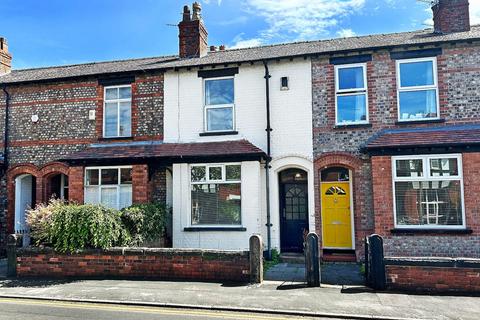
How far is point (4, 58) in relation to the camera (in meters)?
16.0

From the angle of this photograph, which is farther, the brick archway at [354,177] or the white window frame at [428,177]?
the brick archway at [354,177]

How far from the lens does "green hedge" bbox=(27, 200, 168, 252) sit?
9.15 m

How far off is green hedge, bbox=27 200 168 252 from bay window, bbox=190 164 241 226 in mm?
2247

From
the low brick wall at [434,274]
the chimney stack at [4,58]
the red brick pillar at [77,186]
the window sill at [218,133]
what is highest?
the chimney stack at [4,58]

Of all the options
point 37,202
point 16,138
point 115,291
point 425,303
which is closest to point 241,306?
point 115,291

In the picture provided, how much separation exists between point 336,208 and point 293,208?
1.36 meters

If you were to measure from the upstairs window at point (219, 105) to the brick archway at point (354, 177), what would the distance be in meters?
3.15

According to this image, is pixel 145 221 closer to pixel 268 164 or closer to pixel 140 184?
pixel 140 184

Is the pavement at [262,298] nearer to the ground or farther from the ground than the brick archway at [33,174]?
nearer to the ground

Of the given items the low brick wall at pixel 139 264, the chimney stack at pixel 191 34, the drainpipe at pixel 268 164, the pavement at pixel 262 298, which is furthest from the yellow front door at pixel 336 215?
the chimney stack at pixel 191 34

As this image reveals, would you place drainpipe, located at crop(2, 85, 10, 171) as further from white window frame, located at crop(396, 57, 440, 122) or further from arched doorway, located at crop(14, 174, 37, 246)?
white window frame, located at crop(396, 57, 440, 122)

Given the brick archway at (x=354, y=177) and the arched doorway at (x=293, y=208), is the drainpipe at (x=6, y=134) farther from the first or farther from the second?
the brick archway at (x=354, y=177)

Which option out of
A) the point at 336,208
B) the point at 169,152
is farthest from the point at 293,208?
the point at 169,152

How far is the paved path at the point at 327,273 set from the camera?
28.6 feet
